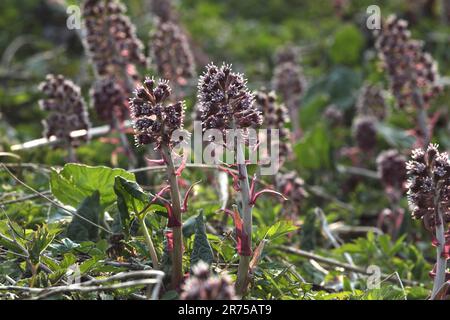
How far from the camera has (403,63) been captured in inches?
227

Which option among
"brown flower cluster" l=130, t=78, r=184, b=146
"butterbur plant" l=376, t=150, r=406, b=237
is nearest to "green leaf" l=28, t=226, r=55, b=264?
"brown flower cluster" l=130, t=78, r=184, b=146

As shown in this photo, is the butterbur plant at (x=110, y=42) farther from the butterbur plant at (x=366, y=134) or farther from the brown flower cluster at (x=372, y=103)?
the brown flower cluster at (x=372, y=103)

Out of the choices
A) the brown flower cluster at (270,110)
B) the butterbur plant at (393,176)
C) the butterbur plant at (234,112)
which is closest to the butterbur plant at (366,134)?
the butterbur plant at (393,176)

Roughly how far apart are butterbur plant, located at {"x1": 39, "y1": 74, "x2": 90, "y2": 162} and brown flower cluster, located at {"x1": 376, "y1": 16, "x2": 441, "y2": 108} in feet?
7.87

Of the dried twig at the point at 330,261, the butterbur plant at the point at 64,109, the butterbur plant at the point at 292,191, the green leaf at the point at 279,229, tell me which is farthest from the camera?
the butterbur plant at the point at 292,191

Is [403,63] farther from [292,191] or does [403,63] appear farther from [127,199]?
[127,199]

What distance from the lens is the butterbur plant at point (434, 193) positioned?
10.0ft

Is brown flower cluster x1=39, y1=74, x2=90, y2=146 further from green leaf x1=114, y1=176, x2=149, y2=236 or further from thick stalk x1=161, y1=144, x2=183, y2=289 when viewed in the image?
thick stalk x1=161, y1=144, x2=183, y2=289

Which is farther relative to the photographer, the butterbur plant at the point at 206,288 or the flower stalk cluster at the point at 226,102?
the flower stalk cluster at the point at 226,102

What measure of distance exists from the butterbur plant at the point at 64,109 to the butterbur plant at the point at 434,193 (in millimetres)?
2362

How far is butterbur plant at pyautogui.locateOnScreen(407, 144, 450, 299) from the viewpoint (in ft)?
10.0
